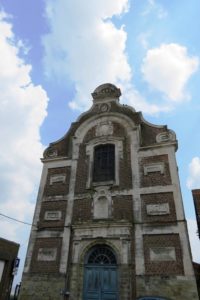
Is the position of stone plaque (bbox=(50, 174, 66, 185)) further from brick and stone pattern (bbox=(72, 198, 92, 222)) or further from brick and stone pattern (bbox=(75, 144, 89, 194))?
brick and stone pattern (bbox=(72, 198, 92, 222))

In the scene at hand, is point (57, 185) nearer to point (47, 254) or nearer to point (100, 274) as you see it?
point (47, 254)

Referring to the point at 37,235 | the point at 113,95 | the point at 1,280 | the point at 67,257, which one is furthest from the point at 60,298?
the point at 113,95

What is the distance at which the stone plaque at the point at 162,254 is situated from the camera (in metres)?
10.1

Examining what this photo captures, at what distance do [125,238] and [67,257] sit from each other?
9.33ft

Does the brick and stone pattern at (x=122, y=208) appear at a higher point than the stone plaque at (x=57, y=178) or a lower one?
lower

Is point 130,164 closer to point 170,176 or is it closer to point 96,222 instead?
point 170,176

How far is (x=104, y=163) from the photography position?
1373 centimetres

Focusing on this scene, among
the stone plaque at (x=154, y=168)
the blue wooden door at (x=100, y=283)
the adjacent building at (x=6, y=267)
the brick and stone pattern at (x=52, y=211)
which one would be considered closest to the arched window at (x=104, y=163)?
the stone plaque at (x=154, y=168)

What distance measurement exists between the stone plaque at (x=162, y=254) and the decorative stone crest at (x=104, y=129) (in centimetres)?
686

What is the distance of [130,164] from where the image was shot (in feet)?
42.5

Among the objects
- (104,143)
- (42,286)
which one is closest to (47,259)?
(42,286)

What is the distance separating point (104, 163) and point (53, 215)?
12.6 feet

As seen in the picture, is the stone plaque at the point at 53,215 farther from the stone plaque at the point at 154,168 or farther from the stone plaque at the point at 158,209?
the stone plaque at the point at 154,168

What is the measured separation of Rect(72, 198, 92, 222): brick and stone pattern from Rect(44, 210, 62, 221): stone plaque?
857mm
